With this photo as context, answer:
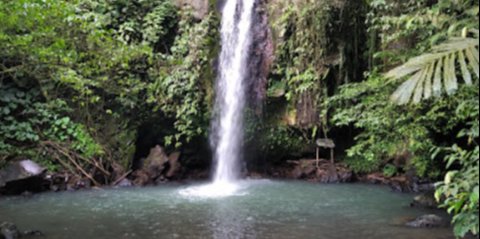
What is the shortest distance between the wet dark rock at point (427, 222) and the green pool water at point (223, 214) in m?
0.18

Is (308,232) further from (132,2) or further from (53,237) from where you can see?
(132,2)

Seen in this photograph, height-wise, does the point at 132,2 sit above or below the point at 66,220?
above

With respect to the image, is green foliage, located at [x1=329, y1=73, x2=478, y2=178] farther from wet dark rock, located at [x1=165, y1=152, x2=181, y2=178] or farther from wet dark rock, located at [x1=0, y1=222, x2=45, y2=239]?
wet dark rock, located at [x1=165, y1=152, x2=181, y2=178]

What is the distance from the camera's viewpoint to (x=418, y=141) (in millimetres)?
7129

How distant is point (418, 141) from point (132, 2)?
358 inches

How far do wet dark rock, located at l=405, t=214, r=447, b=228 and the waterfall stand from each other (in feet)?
19.3

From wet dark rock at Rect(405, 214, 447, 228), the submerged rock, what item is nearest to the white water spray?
the submerged rock

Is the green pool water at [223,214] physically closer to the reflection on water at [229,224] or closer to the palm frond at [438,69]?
the reflection on water at [229,224]

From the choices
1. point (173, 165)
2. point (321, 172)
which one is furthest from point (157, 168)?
point (321, 172)

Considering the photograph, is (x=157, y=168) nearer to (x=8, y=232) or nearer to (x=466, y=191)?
(x=8, y=232)

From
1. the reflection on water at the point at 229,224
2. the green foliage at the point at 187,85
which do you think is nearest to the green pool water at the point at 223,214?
the reflection on water at the point at 229,224

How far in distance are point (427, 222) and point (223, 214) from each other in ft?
10.2

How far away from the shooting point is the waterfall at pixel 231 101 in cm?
1242

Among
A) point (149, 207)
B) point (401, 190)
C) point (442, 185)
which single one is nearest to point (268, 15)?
point (401, 190)
